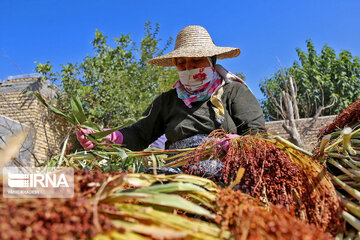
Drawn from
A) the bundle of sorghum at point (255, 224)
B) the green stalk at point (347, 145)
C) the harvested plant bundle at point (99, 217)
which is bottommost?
the bundle of sorghum at point (255, 224)

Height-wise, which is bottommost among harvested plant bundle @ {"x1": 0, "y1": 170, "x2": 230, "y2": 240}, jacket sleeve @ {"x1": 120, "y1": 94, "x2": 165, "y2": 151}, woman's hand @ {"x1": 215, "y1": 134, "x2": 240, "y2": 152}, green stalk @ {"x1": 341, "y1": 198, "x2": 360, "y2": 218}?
green stalk @ {"x1": 341, "y1": 198, "x2": 360, "y2": 218}

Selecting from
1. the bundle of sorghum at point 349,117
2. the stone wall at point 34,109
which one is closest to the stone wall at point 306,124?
the stone wall at point 34,109

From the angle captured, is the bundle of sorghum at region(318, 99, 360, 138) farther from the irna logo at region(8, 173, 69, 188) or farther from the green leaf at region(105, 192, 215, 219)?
the irna logo at region(8, 173, 69, 188)

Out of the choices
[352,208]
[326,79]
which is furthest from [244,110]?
[326,79]

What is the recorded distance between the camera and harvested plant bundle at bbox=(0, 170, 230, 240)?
1.70ft

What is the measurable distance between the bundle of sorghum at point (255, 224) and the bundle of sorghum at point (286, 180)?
233 mm

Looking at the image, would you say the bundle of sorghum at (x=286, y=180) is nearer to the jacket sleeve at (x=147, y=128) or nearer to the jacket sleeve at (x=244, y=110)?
the jacket sleeve at (x=244, y=110)

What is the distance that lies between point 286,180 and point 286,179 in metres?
0.01

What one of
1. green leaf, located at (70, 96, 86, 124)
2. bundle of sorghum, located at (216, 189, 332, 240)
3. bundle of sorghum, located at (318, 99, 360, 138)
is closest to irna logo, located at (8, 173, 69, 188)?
bundle of sorghum, located at (216, 189, 332, 240)

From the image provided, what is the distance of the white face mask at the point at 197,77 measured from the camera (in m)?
2.01

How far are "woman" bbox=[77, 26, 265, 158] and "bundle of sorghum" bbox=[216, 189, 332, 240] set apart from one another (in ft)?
3.45

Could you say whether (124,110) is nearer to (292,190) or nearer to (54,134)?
Answer: (54,134)

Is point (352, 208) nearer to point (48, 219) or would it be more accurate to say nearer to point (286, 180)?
point (286, 180)

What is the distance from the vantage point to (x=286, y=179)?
102 cm
